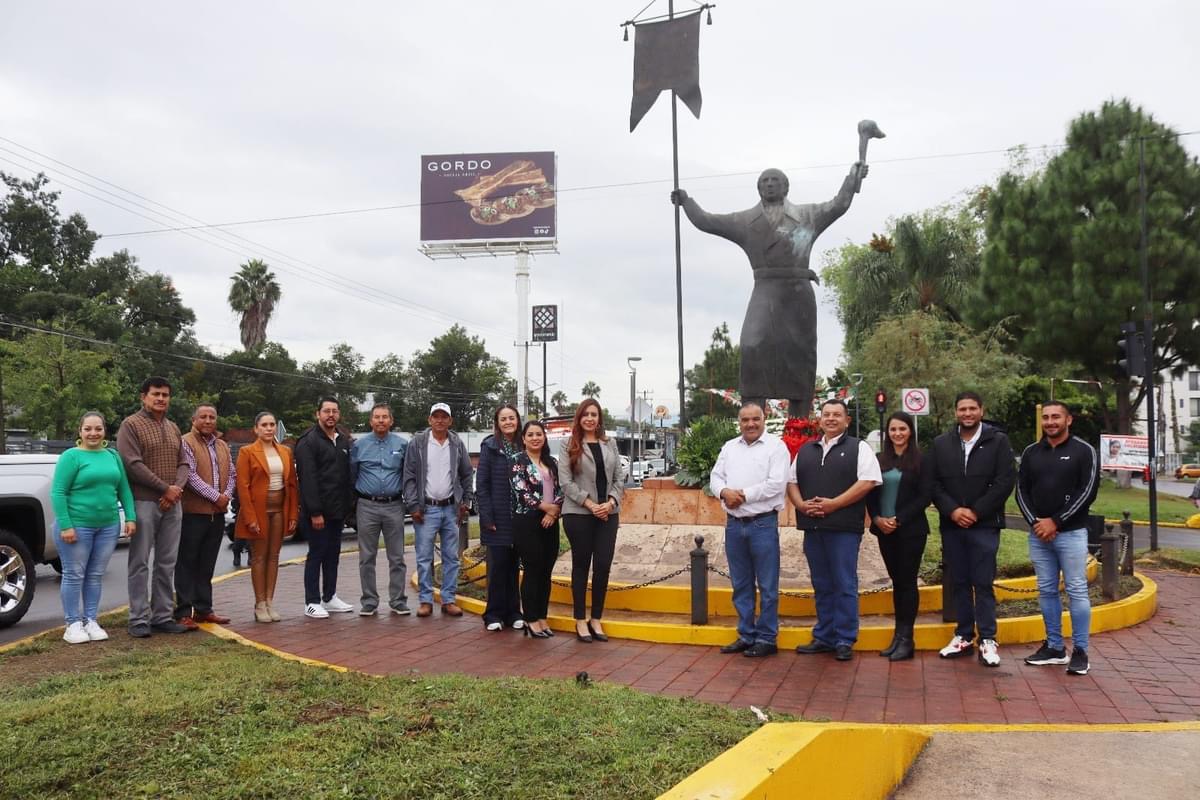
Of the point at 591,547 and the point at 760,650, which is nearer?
the point at 760,650

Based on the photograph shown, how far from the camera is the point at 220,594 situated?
9.38 meters

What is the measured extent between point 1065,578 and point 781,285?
15.6 ft

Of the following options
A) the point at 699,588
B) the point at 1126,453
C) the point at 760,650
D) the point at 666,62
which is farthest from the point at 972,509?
the point at 1126,453

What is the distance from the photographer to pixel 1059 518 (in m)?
5.84

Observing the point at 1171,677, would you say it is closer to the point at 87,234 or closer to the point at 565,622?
the point at 565,622

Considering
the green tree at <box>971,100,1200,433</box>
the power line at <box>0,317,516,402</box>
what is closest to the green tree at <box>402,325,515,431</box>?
the power line at <box>0,317,516,402</box>

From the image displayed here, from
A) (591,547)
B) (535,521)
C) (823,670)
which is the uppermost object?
(535,521)

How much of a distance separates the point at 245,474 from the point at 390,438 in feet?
3.89

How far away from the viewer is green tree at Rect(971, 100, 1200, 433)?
1086 inches

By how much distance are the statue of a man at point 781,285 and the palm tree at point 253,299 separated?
168ft

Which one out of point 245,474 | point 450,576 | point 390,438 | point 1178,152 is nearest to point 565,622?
point 450,576

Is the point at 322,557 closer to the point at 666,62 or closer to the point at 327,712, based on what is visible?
the point at 327,712

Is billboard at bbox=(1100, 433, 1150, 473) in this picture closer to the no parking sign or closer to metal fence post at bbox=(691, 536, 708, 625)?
the no parking sign

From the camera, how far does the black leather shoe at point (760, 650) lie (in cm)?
629
